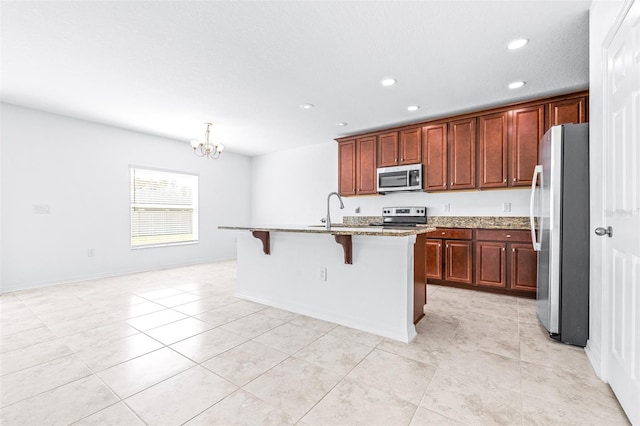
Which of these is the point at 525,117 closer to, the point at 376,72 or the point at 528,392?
the point at 376,72

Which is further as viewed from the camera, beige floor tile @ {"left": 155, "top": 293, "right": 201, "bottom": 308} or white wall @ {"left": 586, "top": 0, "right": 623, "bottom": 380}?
beige floor tile @ {"left": 155, "top": 293, "right": 201, "bottom": 308}

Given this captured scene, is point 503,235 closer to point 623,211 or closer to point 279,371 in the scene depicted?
point 623,211

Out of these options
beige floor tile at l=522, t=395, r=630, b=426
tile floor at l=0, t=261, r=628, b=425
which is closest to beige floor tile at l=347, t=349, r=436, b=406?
tile floor at l=0, t=261, r=628, b=425

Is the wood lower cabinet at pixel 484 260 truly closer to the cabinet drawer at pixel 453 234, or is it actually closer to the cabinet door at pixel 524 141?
the cabinet drawer at pixel 453 234

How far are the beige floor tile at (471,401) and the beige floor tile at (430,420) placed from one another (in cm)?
3

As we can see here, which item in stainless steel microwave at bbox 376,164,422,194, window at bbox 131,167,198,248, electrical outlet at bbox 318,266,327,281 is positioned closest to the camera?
electrical outlet at bbox 318,266,327,281

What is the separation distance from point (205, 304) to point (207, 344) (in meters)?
1.10

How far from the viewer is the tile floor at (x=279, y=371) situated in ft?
4.82

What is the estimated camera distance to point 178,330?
8.36 ft

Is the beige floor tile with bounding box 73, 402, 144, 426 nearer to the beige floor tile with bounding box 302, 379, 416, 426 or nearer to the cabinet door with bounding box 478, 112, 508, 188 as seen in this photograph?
the beige floor tile with bounding box 302, 379, 416, 426

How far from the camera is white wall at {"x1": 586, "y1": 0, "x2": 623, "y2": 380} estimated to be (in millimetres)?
1784

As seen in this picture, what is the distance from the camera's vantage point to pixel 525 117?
359 cm

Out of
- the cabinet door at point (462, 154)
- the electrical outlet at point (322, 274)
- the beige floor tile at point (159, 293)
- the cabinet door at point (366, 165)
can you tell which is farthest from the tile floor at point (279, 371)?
the cabinet door at point (366, 165)

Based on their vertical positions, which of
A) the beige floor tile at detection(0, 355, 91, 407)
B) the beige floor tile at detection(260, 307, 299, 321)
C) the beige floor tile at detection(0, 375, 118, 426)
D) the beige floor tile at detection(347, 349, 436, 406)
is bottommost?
the beige floor tile at detection(260, 307, 299, 321)
